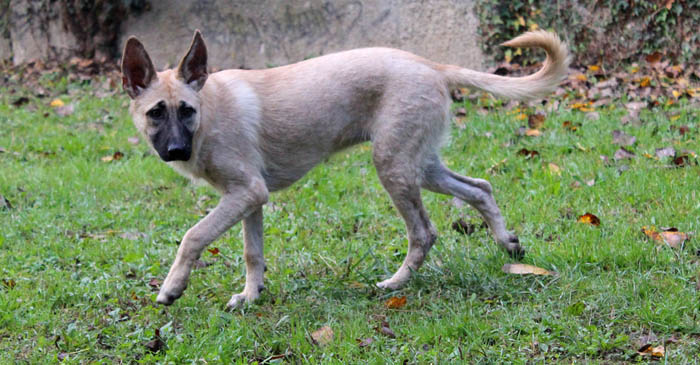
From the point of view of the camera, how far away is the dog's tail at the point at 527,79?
4.32 m

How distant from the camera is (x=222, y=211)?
407cm

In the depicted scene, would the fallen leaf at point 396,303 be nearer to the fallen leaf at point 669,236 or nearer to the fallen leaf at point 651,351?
the fallen leaf at point 651,351

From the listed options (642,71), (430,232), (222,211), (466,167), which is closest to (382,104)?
(430,232)

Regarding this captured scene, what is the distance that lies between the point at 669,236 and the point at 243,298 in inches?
101

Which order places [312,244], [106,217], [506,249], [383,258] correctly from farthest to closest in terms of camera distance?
[106,217] < [312,244] < [383,258] < [506,249]

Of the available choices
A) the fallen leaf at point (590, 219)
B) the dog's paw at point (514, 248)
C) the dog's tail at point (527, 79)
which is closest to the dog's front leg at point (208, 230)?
the dog's tail at point (527, 79)

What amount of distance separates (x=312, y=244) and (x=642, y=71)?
5.25 m

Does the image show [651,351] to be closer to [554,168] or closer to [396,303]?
[396,303]

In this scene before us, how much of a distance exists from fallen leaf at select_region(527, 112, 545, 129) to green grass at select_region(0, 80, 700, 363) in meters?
0.09

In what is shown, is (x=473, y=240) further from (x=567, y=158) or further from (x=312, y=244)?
(x=567, y=158)

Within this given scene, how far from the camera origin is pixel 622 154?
5.88 metres

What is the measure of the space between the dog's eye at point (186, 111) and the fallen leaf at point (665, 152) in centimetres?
375

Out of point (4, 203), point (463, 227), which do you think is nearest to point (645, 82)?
point (463, 227)

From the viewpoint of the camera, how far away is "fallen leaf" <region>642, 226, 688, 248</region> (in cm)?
420
